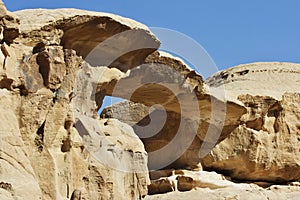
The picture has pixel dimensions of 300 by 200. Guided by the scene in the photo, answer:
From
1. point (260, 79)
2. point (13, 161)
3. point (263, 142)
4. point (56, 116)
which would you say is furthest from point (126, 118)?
point (13, 161)

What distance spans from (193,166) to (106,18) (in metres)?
5.65

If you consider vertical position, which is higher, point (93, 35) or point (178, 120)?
point (93, 35)

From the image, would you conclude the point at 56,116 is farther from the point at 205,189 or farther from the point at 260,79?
the point at 260,79

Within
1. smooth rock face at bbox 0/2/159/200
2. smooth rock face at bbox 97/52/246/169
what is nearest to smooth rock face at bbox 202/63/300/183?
smooth rock face at bbox 97/52/246/169

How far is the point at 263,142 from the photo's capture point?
1659 cm

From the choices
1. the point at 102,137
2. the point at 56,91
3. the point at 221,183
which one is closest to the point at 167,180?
the point at 221,183

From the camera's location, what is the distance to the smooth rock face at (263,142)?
16453mm

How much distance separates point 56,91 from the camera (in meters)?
10.5

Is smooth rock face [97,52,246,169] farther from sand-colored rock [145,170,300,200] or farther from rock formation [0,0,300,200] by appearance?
sand-colored rock [145,170,300,200]

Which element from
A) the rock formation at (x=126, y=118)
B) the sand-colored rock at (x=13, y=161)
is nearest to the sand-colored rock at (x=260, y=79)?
the rock formation at (x=126, y=118)

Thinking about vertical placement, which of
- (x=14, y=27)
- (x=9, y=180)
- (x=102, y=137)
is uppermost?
(x=14, y=27)

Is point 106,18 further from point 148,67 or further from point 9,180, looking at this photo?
point 9,180

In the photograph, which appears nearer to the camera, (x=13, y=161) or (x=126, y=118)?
(x=13, y=161)

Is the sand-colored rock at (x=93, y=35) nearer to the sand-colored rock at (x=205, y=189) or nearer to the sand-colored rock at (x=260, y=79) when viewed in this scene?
the sand-colored rock at (x=205, y=189)
